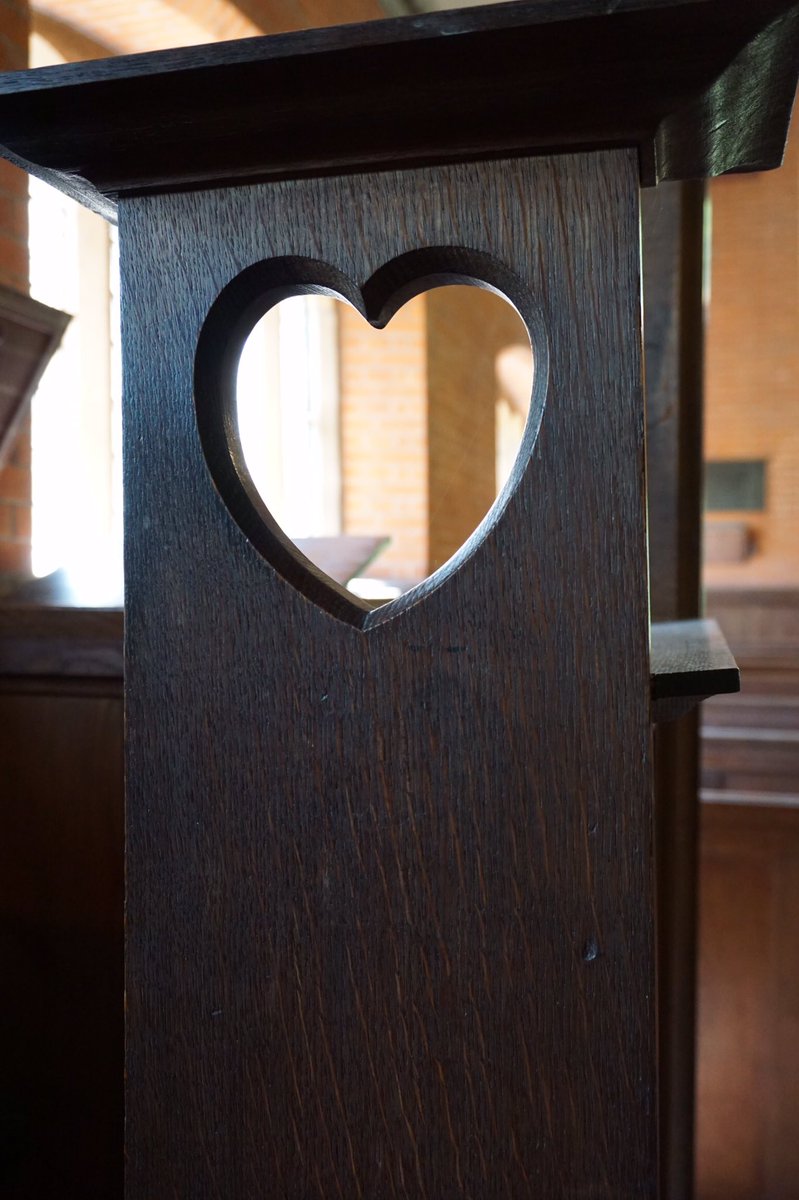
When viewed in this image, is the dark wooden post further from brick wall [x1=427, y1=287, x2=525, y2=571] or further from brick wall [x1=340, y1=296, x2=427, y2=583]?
brick wall [x1=427, y1=287, x2=525, y2=571]

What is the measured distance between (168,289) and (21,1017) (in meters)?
1.10

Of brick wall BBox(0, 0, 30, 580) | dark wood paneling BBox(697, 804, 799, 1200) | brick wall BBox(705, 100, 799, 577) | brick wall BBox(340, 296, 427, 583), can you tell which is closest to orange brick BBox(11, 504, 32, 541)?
brick wall BBox(0, 0, 30, 580)

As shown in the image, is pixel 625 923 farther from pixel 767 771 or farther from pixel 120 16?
pixel 767 771

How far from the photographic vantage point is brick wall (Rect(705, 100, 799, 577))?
827cm

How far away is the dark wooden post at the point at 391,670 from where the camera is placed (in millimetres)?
537

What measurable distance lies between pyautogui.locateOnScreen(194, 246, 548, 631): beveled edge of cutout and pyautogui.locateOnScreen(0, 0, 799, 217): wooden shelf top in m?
0.05

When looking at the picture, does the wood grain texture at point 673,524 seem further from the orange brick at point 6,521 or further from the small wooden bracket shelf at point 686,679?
the orange brick at point 6,521

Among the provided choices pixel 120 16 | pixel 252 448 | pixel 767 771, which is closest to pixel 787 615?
pixel 767 771

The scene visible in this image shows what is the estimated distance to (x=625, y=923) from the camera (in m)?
0.54

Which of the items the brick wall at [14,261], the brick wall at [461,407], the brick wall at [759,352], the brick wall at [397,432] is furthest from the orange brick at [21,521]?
the brick wall at [759,352]

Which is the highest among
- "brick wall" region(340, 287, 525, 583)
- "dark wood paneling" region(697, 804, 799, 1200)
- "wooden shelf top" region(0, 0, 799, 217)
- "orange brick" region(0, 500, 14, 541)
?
"brick wall" region(340, 287, 525, 583)

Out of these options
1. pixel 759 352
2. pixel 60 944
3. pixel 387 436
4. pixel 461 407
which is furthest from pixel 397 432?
pixel 759 352

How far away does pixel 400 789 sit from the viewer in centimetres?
57

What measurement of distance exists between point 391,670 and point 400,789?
65 millimetres
